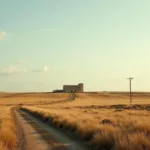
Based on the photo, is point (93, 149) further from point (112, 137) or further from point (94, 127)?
point (94, 127)

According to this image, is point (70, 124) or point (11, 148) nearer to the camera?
point (11, 148)

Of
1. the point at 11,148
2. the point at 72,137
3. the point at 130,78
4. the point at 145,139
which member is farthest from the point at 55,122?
the point at 130,78

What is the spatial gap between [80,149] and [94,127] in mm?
5307

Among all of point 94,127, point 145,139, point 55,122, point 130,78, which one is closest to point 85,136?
point 94,127

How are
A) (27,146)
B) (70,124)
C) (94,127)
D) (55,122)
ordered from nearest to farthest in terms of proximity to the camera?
(27,146) → (94,127) → (70,124) → (55,122)

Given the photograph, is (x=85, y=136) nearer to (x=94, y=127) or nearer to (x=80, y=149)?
(x=94, y=127)

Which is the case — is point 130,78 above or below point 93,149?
above

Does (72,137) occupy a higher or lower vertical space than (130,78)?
lower

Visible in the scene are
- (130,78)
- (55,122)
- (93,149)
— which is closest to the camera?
(93,149)

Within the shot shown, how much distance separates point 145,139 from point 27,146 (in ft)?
21.3

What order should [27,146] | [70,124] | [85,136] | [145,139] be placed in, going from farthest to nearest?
1. [70,124]
2. [85,136]
3. [27,146]
4. [145,139]

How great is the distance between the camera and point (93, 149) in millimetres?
16062

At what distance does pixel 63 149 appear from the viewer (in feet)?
53.8

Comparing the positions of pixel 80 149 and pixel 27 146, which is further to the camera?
pixel 27 146
